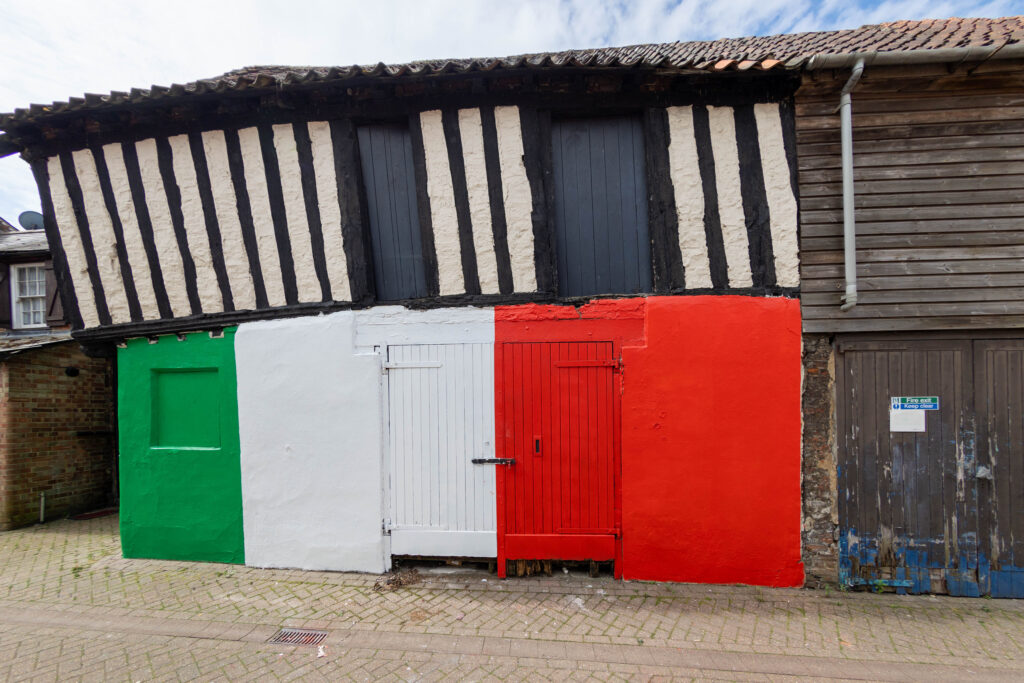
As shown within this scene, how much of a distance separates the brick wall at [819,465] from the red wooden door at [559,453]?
1811mm

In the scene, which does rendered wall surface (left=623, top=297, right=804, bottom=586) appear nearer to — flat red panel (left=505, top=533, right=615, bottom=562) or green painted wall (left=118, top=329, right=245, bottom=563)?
flat red panel (left=505, top=533, right=615, bottom=562)

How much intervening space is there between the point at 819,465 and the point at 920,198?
107 inches

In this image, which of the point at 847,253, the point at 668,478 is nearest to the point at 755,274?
the point at 847,253

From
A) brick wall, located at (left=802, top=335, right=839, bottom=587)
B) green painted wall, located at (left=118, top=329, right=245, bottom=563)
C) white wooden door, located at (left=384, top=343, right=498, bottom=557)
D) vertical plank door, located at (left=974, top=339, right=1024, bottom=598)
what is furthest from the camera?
green painted wall, located at (left=118, top=329, right=245, bottom=563)

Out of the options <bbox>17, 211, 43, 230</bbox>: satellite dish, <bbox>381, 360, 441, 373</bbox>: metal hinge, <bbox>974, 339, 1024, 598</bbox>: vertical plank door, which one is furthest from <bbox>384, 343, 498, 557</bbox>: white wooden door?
<bbox>17, 211, 43, 230</bbox>: satellite dish

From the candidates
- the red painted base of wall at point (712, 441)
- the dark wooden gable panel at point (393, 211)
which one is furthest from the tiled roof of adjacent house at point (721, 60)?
the red painted base of wall at point (712, 441)

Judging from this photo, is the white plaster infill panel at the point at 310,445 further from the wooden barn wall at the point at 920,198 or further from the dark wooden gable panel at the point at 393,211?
the wooden barn wall at the point at 920,198

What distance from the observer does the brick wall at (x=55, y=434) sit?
242 inches

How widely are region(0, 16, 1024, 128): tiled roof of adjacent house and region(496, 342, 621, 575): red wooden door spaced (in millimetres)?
2693

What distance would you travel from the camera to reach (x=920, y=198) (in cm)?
410

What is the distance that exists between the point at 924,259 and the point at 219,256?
7.21m

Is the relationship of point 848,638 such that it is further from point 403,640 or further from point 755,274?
point 403,640

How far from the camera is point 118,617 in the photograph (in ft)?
12.4

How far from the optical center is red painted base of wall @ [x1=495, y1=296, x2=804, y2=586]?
414cm
